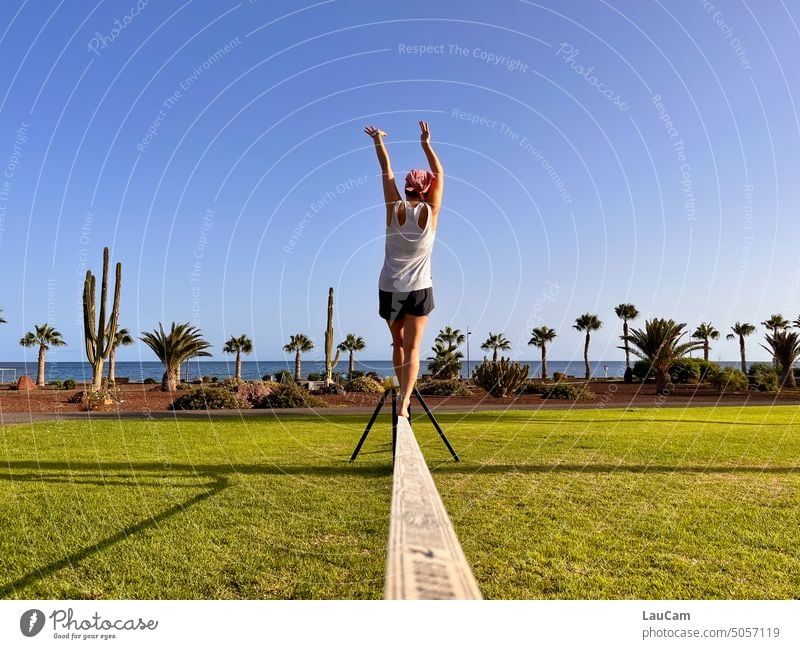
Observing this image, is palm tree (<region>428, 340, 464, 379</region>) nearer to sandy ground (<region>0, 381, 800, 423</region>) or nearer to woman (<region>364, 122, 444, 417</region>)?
sandy ground (<region>0, 381, 800, 423</region>)

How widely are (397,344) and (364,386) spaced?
101ft

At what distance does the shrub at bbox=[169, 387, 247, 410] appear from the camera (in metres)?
23.9

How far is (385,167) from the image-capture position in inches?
177

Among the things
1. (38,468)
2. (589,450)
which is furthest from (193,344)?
(589,450)

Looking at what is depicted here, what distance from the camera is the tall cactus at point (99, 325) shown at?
2428cm

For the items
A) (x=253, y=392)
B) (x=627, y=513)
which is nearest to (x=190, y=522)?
(x=627, y=513)

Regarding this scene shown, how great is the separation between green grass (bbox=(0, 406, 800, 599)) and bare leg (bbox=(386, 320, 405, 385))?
180 cm

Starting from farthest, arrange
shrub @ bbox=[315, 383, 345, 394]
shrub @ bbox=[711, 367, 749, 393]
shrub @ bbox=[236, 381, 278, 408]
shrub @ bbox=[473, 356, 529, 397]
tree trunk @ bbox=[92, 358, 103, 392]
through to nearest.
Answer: shrub @ bbox=[711, 367, 749, 393]
shrub @ bbox=[315, 383, 345, 394]
shrub @ bbox=[473, 356, 529, 397]
shrub @ bbox=[236, 381, 278, 408]
tree trunk @ bbox=[92, 358, 103, 392]

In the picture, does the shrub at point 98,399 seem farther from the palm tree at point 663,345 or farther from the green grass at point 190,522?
the palm tree at point 663,345

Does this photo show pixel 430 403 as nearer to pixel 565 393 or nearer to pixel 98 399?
pixel 565 393

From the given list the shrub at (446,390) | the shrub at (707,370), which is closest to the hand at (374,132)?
the shrub at (446,390)

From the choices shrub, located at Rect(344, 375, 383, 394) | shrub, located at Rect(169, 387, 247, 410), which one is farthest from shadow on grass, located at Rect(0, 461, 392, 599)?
shrub, located at Rect(344, 375, 383, 394)

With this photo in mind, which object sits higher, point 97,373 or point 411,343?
point 411,343

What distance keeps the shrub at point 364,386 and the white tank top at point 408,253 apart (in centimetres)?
2965
